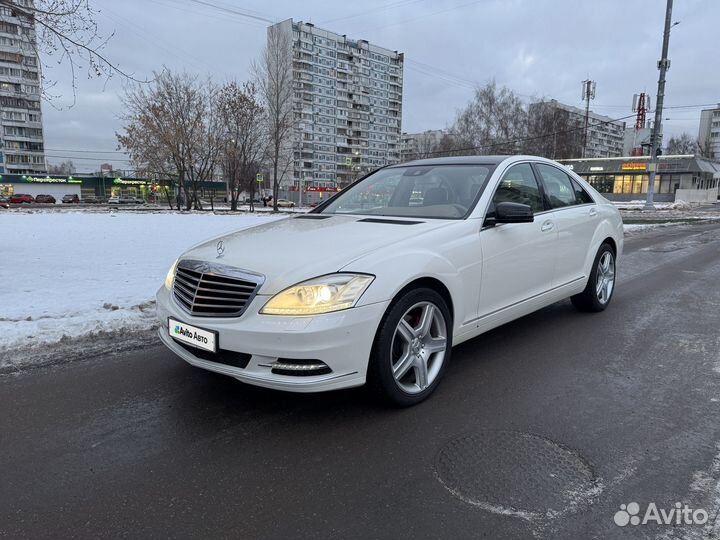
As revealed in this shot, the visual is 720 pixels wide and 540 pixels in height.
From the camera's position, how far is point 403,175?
4.71 meters

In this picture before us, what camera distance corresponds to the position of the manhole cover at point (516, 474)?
2320mm

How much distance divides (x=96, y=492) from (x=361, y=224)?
234 cm

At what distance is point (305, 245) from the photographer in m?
3.29

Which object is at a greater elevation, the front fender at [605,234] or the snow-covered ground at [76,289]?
the front fender at [605,234]

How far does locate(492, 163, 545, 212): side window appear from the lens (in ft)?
13.8

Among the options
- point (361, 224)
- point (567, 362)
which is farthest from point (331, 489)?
point (567, 362)

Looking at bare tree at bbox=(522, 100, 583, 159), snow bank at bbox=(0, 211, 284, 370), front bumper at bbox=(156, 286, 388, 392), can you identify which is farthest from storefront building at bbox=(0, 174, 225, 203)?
front bumper at bbox=(156, 286, 388, 392)

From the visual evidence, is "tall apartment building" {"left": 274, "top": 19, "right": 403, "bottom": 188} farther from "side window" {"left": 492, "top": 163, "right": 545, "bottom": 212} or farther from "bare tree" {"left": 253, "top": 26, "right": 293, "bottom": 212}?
"side window" {"left": 492, "top": 163, "right": 545, "bottom": 212}

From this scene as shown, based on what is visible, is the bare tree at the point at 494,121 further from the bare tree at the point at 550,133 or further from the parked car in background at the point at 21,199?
the parked car in background at the point at 21,199

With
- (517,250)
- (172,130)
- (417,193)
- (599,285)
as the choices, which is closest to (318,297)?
(417,193)

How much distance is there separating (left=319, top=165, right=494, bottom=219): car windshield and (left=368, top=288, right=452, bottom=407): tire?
2.91 feet

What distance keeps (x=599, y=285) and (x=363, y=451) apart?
13.4 feet

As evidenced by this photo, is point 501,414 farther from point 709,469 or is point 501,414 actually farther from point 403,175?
point 403,175

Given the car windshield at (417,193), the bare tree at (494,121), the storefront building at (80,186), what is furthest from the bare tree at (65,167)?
the car windshield at (417,193)
